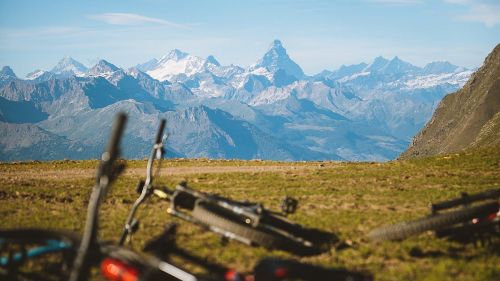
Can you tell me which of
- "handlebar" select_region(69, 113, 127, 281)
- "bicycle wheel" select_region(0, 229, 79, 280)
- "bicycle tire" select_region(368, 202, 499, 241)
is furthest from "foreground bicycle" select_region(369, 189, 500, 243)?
"handlebar" select_region(69, 113, 127, 281)

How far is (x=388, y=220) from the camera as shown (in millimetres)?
17484

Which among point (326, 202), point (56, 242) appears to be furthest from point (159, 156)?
point (326, 202)

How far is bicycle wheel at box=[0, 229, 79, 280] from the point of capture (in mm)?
9836

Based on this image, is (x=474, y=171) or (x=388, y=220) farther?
(x=474, y=171)

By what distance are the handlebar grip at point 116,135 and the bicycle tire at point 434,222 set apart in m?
9.47

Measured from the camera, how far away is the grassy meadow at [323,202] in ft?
41.0

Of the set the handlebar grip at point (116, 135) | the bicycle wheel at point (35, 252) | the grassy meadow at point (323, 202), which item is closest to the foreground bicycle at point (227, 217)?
the grassy meadow at point (323, 202)

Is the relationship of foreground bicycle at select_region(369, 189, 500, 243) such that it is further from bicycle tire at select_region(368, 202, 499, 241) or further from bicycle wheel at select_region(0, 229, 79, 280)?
bicycle wheel at select_region(0, 229, 79, 280)

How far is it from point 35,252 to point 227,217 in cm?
517

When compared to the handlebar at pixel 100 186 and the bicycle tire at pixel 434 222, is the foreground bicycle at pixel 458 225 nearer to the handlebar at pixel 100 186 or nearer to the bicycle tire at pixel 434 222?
the bicycle tire at pixel 434 222

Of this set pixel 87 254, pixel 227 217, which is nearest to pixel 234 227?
pixel 227 217

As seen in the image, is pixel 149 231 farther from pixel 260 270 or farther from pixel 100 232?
pixel 260 270

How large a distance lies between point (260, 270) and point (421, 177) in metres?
22.6

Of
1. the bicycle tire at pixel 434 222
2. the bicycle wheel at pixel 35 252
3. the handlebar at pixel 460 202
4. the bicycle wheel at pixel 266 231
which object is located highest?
the handlebar at pixel 460 202
